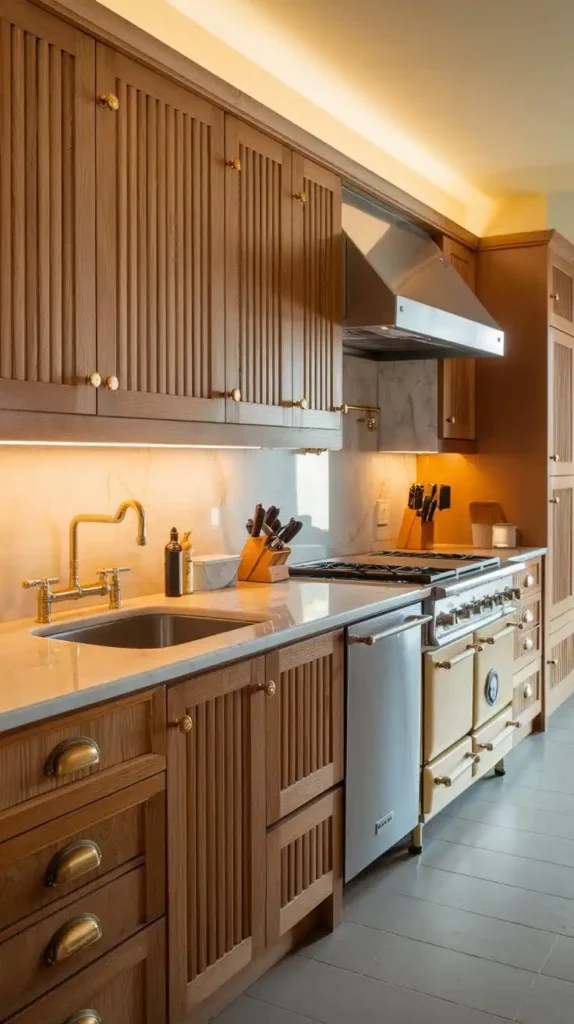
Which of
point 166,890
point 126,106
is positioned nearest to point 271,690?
point 166,890

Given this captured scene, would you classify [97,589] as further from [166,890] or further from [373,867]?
[373,867]

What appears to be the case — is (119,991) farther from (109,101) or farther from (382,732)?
(109,101)

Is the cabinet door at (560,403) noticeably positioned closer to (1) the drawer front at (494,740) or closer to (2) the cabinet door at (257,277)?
(1) the drawer front at (494,740)

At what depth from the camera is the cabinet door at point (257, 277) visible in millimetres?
2674

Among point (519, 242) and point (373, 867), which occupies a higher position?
point (519, 242)

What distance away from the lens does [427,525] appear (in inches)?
166

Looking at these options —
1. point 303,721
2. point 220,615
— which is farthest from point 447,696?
point 220,615

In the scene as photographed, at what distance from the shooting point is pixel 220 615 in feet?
8.23

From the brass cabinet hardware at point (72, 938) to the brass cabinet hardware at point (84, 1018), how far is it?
12 centimetres

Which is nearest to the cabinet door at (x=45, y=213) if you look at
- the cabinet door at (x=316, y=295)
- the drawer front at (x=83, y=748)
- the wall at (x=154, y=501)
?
the wall at (x=154, y=501)

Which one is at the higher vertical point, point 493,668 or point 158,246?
point 158,246

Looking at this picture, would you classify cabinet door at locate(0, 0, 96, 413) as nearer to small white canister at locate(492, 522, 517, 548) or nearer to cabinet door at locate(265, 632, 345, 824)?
cabinet door at locate(265, 632, 345, 824)

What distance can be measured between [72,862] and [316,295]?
6.73 feet

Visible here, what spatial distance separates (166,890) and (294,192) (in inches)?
83.3
